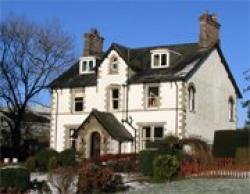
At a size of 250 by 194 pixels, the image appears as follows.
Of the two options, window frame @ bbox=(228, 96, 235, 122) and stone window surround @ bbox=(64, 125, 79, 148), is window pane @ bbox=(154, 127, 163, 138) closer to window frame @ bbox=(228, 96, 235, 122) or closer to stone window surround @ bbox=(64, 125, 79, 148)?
stone window surround @ bbox=(64, 125, 79, 148)

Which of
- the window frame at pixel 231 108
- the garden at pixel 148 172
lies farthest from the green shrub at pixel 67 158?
the window frame at pixel 231 108


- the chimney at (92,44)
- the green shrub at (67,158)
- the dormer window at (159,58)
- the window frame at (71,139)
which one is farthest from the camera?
the chimney at (92,44)

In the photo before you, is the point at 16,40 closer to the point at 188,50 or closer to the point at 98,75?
the point at 98,75

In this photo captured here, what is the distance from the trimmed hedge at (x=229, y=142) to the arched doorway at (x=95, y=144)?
11243 millimetres

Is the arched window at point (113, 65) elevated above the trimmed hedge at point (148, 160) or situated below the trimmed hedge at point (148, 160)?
above

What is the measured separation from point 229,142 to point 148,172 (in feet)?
26.8

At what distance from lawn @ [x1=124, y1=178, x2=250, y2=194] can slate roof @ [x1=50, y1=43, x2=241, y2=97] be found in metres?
19.3

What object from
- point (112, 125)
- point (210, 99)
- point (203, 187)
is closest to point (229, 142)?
point (112, 125)

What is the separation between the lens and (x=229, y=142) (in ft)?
125

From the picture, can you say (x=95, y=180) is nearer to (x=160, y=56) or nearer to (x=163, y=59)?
(x=163, y=59)

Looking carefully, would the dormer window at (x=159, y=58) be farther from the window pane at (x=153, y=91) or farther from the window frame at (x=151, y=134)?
the window frame at (x=151, y=134)

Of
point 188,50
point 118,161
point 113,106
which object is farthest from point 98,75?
point 118,161

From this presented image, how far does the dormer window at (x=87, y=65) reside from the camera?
51.9 meters

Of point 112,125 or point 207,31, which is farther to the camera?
point 207,31
